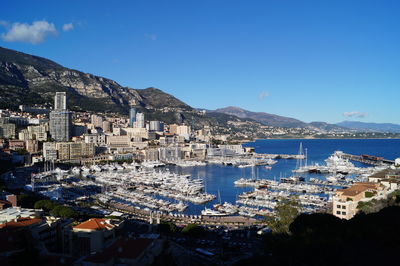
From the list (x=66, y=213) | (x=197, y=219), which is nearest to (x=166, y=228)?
(x=66, y=213)

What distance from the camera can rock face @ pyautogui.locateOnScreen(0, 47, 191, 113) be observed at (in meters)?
69.9

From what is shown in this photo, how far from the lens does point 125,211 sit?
19.7 meters

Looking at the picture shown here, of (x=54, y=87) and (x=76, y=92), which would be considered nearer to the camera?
(x=54, y=87)

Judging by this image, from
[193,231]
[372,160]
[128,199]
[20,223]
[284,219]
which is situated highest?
[20,223]

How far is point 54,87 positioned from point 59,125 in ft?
107

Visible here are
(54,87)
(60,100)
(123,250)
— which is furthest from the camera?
(54,87)

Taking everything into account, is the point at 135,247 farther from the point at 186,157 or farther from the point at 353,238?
the point at 186,157

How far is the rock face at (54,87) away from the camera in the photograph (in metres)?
69.9

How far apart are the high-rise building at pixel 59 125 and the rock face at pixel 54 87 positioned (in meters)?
13.5

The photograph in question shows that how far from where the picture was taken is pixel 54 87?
3214 inches

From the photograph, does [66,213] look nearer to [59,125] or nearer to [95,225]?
[95,225]

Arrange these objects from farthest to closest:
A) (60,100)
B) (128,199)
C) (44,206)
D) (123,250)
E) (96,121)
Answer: (96,121) → (60,100) → (128,199) → (44,206) → (123,250)

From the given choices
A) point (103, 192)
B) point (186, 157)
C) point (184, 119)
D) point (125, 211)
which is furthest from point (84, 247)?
point (184, 119)

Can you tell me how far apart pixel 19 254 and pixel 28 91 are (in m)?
73.6
